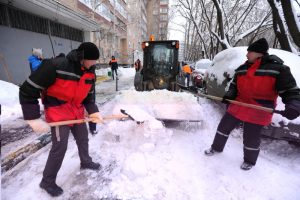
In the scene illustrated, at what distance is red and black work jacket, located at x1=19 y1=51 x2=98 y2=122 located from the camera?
6.82 feet

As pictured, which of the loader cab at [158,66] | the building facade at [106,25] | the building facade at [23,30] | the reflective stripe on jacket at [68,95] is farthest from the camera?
the building facade at [106,25]

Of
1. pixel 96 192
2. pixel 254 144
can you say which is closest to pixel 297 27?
pixel 254 144

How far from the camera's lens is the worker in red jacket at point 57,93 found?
2.09 metres

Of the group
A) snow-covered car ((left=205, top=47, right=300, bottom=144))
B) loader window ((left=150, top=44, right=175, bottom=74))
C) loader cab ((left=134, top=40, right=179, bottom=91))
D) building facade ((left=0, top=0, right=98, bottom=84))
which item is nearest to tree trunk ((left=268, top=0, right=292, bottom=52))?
snow-covered car ((left=205, top=47, right=300, bottom=144))

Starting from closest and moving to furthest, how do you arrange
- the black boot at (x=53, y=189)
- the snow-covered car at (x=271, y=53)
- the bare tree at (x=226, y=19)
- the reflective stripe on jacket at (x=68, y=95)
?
the reflective stripe on jacket at (x=68, y=95)
the black boot at (x=53, y=189)
the snow-covered car at (x=271, y=53)
the bare tree at (x=226, y=19)

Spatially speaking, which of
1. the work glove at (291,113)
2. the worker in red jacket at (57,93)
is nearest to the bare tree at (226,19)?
the work glove at (291,113)

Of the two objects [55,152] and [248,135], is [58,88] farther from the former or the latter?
[248,135]

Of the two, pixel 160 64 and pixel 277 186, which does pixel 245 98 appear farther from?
pixel 160 64

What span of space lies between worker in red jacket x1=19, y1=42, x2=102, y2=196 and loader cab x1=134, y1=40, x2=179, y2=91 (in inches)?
184

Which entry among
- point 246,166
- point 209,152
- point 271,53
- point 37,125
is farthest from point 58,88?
point 271,53

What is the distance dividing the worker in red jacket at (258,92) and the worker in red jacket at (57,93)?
1.99 meters

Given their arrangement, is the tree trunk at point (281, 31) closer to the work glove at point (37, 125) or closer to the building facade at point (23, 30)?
the work glove at point (37, 125)

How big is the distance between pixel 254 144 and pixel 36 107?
2.71 meters

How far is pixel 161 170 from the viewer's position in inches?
112
